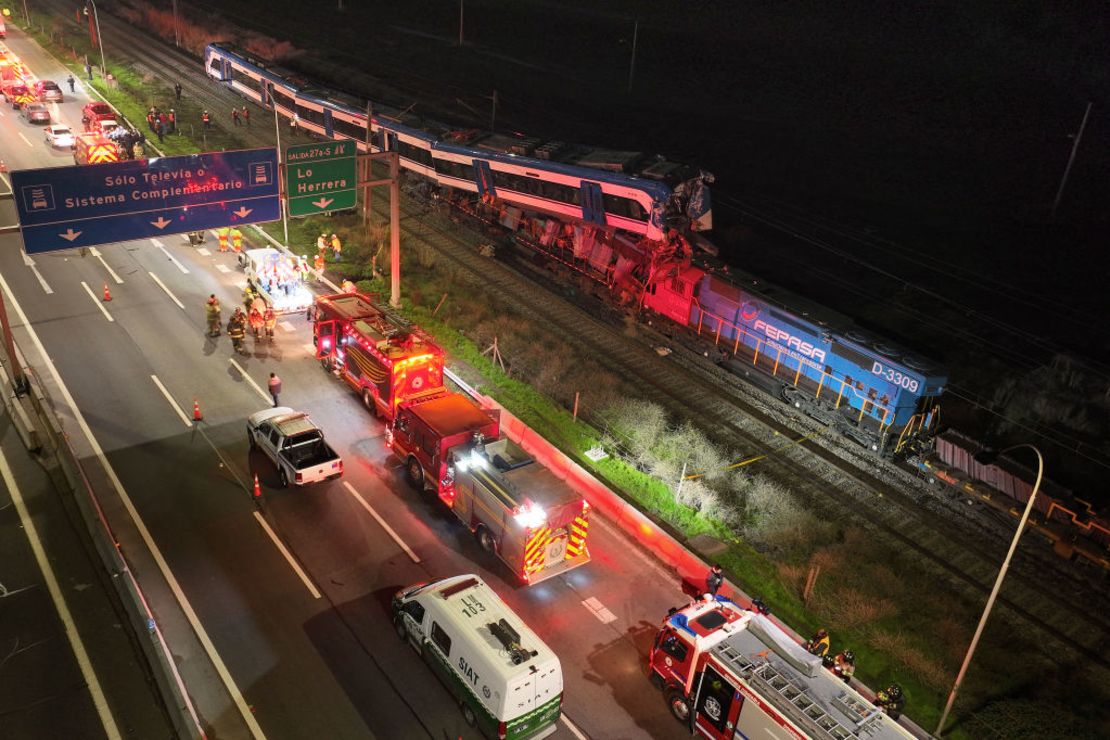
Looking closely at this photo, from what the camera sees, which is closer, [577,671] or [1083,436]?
[577,671]

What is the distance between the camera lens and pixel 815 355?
26.6 meters

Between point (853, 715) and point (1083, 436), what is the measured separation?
62.9 feet

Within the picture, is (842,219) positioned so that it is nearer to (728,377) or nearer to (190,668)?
(728,377)

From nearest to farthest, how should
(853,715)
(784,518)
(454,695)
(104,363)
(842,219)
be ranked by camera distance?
(853,715) < (454,695) < (784,518) < (104,363) < (842,219)

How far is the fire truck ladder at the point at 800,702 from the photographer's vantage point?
43.0 ft

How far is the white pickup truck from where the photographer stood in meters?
21.1

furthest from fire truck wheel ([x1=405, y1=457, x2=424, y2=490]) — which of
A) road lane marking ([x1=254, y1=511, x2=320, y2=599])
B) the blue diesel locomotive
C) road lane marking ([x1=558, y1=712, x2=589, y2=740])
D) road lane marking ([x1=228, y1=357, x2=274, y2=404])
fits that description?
the blue diesel locomotive

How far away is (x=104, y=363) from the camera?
2678cm

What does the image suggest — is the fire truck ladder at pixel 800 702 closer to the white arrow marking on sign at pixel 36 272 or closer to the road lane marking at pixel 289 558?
the road lane marking at pixel 289 558

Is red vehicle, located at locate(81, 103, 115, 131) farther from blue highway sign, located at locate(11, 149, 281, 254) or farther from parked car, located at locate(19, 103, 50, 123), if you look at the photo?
blue highway sign, located at locate(11, 149, 281, 254)

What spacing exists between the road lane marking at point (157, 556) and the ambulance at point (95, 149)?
49.9 ft

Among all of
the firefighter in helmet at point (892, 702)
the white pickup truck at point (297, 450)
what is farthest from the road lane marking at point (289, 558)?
the firefighter in helmet at point (892, 702)

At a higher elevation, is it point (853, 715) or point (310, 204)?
point (310, 204)

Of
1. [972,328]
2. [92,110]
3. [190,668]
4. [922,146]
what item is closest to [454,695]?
[190,668]
